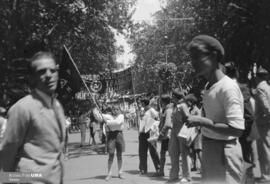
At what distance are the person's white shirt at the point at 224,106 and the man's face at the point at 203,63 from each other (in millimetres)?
115

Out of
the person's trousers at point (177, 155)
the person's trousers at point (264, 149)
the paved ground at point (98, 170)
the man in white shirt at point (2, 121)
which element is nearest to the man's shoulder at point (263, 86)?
the person's trousers at point (264, 149)

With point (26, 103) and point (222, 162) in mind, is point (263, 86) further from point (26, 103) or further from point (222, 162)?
point (26, 103)

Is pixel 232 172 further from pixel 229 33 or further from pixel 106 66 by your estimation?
pixel 106 66

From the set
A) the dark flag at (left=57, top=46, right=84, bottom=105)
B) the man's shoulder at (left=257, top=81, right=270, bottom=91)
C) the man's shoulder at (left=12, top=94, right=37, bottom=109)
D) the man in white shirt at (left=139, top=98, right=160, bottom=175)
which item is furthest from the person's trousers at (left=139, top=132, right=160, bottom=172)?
the man's shoulder at (left=12, top=94, right=37, bottom=109)

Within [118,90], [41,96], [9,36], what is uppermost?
[9,36]

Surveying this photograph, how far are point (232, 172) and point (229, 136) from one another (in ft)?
0.84

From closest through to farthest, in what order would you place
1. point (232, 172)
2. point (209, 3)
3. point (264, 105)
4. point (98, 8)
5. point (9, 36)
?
point (232, 172), point (264, 105), point (9, 36), point (98, 8), point (209, 3)

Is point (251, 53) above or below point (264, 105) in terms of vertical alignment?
above

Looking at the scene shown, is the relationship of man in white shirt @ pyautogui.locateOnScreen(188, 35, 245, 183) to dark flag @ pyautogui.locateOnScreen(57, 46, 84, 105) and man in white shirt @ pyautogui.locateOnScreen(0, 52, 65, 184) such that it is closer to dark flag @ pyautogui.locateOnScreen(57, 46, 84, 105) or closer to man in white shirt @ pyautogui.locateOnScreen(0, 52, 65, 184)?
man in white shirt @ pyautogui.locateOnScreen(0, 52, 65, 184)

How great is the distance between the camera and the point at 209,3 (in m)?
21.1

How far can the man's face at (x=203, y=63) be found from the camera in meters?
3.75

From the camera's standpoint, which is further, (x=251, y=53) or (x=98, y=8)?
(x=98, y=8)

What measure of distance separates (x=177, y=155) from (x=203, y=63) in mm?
6942

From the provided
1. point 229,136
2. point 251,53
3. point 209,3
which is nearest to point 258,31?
point 251,53
